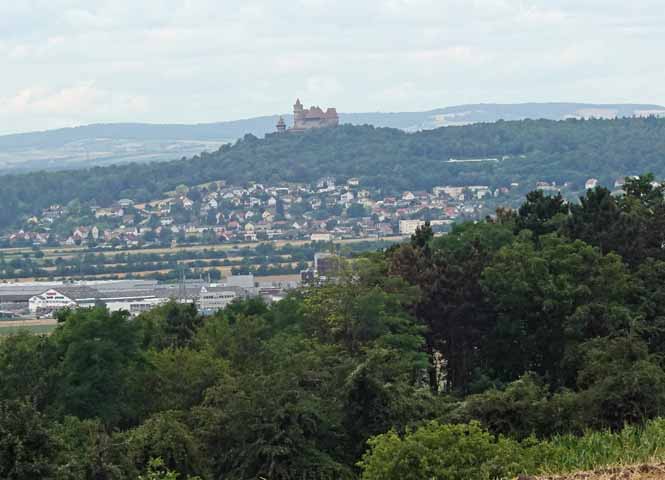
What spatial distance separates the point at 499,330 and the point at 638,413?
1533 cm

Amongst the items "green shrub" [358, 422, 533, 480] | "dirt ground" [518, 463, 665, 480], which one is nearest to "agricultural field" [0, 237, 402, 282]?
"green shrub" [358, 422, 533, 480]

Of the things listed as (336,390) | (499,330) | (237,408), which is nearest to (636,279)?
(499,330)

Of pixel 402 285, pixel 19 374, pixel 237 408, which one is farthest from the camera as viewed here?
pixel 402 285

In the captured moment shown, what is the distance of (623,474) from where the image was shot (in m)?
23.3

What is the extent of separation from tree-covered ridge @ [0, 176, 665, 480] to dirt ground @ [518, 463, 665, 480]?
159 cm

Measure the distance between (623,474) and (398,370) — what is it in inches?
799

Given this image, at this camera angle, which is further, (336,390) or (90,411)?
(90,411)

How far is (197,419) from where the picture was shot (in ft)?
141

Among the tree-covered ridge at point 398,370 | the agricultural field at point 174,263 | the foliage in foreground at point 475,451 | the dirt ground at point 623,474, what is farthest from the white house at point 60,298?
the dirt ground at point 623,474

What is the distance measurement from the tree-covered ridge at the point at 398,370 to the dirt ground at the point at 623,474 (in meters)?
1.59

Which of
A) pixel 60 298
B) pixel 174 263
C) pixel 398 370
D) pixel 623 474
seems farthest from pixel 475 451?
pixel 174 263

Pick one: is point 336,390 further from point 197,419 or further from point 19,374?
point 19,374

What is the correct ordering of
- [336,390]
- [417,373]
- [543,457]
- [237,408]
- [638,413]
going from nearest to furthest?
[543,457] < [638,413] < [237,408] < [336,390] < [417,373]

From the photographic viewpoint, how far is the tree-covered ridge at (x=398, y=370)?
112 ft
